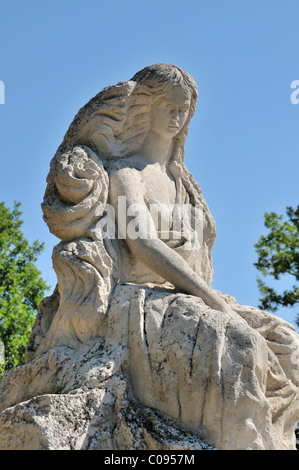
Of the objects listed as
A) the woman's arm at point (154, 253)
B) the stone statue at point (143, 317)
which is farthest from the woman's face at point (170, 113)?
the woman's arm at point (154, 253)

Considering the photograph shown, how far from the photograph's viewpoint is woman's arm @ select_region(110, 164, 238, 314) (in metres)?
5.32

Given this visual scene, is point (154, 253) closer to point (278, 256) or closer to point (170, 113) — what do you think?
point (170, 113)

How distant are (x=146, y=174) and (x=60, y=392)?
2046mm

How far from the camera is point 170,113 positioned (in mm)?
6121

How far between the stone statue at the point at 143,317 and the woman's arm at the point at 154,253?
1 cm

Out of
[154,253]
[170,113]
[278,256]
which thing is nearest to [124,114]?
[170,113]

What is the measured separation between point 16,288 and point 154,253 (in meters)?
9.94

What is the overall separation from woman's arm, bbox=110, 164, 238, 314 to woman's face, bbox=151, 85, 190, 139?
68 centimetres

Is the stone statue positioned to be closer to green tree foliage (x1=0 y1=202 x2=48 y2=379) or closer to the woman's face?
the woman's face

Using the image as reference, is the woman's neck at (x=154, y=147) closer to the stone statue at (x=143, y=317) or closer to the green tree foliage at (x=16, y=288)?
the stone statue at (x=143, y=317)

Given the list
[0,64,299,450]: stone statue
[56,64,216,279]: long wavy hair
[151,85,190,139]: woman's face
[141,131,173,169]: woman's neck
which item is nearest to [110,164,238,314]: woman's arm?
[0,64,299,450]: stone statue

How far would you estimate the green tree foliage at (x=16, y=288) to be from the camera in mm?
13891

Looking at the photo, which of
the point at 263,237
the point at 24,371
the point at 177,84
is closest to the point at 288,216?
the point at 263,237

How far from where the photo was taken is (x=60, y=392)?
499 cm
